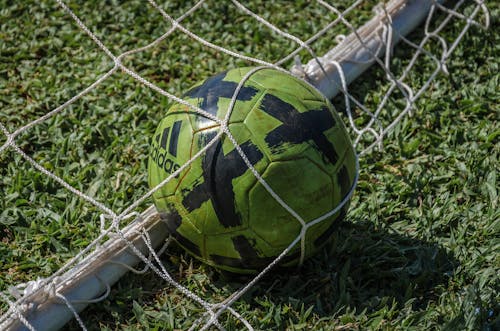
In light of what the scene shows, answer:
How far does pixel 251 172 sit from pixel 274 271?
0.58 meters

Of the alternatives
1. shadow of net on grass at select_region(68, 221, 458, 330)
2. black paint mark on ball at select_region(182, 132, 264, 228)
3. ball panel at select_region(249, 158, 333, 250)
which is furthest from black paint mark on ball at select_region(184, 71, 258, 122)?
shadow of net on grass at select_region(68, 221, 458, 330)

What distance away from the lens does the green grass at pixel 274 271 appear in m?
3.04

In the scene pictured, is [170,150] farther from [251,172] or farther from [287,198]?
[287,198]

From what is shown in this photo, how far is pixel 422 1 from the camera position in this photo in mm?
4594

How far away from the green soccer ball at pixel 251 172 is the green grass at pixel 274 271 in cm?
29

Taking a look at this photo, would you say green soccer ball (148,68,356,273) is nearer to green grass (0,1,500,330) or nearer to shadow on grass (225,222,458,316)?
shadow on grass (225,222,458,316)

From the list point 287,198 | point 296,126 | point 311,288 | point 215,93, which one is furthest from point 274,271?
point 215,93

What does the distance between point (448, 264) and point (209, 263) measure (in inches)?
40.2

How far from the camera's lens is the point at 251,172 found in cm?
275

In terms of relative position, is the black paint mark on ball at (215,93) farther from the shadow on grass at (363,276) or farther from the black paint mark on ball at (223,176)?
the shadow on grass at (363,276)

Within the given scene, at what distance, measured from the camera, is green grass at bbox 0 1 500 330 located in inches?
120

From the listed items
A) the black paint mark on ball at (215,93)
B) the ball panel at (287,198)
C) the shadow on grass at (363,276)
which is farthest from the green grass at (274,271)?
the black paint mark on ball at (215,93)

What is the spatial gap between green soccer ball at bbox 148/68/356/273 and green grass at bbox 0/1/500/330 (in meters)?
0.29

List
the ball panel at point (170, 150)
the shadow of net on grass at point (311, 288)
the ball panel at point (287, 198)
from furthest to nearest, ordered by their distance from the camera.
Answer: the shadow of net on grass at point (311, 288) → the ball panel at point (170, 150) → the ball panel at point (287, 198)
